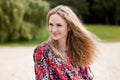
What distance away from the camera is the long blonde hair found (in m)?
3.06

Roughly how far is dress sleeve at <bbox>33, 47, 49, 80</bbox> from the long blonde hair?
0.46 feet

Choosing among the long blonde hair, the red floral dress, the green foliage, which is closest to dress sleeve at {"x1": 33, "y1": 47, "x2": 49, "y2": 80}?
the red floral dress

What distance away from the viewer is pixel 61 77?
2945mm

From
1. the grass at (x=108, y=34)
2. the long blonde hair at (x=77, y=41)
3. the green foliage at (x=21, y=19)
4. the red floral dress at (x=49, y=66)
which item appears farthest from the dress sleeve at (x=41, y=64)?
the grass at (x=108, y=34)

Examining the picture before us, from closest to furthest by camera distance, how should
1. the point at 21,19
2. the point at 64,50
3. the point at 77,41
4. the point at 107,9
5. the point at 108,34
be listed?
the point at 64,50 < the point at 77,41 < the point at 21,19 < the point at 108,34 < the point at 107,9

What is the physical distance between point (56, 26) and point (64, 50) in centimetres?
26

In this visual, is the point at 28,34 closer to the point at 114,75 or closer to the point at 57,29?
the point at 114,75

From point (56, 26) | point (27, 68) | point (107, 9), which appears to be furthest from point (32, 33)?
point (56, 26)

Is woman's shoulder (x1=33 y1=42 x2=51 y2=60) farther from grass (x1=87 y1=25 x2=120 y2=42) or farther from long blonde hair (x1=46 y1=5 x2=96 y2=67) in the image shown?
grass (x1=87 y1=25 x2=120 y2=42)

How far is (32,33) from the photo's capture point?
19781 millimetres

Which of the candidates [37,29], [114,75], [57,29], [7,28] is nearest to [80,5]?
[37,29]

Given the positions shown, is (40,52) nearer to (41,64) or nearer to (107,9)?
(41,64)

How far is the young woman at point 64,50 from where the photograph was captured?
295 centimetres

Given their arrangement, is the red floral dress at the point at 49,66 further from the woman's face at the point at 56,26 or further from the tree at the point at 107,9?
the tree at the point at 107,9
